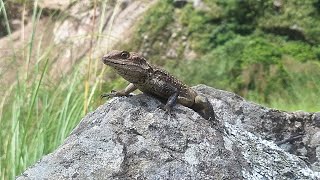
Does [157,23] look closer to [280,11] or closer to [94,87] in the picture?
[280,11]

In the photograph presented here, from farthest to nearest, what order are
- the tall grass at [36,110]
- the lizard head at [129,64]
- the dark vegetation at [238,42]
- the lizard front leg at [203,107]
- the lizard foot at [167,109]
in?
the dark vegetation at [238,42] → the tall grass at [36,110] → the lizard front leg at [203,107] → the lizard head at [129,64] → the lizard foot at [167,109]

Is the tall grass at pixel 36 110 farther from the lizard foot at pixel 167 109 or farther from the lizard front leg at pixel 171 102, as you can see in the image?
the lizard foot at pixel 167 109

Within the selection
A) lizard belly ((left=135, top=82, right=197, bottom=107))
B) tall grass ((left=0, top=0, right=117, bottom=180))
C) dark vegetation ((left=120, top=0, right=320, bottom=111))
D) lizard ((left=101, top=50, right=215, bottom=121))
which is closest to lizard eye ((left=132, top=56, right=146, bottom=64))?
lizard ((left=101, top=50, right=215, bottom=121))

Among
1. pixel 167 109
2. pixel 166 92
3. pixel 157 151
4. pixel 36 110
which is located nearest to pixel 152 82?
pixel 166 92

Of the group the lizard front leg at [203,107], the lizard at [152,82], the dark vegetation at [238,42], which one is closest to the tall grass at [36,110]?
the lizard at [152,82]

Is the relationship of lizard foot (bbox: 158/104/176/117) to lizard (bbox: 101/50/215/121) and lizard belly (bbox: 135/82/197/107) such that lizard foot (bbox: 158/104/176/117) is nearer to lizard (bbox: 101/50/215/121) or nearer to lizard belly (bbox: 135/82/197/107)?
lizard (bbox: 101/50/215/121)

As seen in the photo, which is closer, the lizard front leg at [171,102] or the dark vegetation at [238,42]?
the lizard front leg at [171,102]
